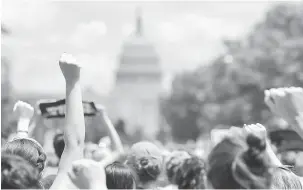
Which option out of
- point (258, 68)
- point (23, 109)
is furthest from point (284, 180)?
point (258, 68)

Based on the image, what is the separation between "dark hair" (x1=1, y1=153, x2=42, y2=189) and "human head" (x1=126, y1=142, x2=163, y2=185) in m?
1.52

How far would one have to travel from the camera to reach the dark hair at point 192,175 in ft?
13.7

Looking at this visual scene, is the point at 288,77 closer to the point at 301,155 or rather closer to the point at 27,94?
the point at 301,155

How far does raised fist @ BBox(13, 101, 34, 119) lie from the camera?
5.93m

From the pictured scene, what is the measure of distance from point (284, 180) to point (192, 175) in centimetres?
46

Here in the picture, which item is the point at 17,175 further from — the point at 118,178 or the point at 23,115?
the point at 23,115

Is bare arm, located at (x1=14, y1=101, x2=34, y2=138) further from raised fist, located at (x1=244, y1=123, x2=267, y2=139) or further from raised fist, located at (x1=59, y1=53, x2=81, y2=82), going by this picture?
raised fist, located at (x1=244, y1=123, x2=267, y2=139)

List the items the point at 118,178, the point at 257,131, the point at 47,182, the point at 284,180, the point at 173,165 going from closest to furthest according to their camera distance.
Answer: the point at 257,131
the point at 118,178
the point at 284,180
the point at 173,165
the point at 47,182

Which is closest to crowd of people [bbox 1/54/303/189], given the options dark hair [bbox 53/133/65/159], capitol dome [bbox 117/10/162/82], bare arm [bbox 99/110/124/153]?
bare arm [bbox 99/110/124/153]

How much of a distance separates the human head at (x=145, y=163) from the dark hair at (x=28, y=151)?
697 millimetres

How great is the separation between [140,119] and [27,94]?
19.6 metres

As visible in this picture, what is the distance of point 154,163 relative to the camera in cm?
516

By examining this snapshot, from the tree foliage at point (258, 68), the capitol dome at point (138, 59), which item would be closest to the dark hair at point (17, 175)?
the tree foliage at point (258, 68)

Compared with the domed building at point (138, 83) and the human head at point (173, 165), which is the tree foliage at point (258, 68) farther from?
the domed building at point (138, 83)
